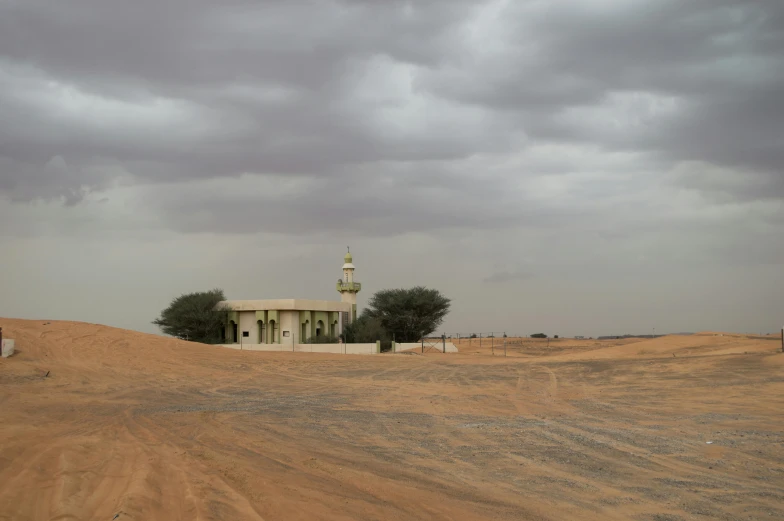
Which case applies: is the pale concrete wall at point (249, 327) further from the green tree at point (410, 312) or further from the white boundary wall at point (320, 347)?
the green tree at point (410, 312)

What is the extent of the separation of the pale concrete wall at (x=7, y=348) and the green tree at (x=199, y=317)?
3172 centimetres

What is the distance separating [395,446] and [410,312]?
195 ft

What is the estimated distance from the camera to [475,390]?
74.9 ft

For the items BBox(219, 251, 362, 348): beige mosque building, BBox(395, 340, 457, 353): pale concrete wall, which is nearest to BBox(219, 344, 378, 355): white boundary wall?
BBox(219, 251, 362, 348): beige mosque building

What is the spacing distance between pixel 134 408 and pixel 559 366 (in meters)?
21.8

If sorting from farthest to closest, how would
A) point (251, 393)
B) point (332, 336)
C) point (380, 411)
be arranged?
point (332, 336), point (251, 393), point (380, 411)

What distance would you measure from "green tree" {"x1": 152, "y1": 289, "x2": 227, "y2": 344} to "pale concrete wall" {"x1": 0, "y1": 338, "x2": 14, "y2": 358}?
3172 centimetres

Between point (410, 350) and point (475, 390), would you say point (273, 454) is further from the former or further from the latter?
point (410, 350)

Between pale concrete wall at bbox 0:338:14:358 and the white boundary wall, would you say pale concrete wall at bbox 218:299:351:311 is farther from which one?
pale concrete wall at bbox 0:338:14:358

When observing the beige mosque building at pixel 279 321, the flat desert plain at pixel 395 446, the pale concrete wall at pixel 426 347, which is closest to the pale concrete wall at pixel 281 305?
the beige mosque building at pixel 279 321

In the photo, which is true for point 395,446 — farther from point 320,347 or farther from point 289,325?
point 289,325

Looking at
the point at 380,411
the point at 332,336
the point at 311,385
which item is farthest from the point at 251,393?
the point at 332,336

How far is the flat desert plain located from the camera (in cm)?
768

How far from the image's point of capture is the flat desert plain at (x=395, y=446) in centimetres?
768
